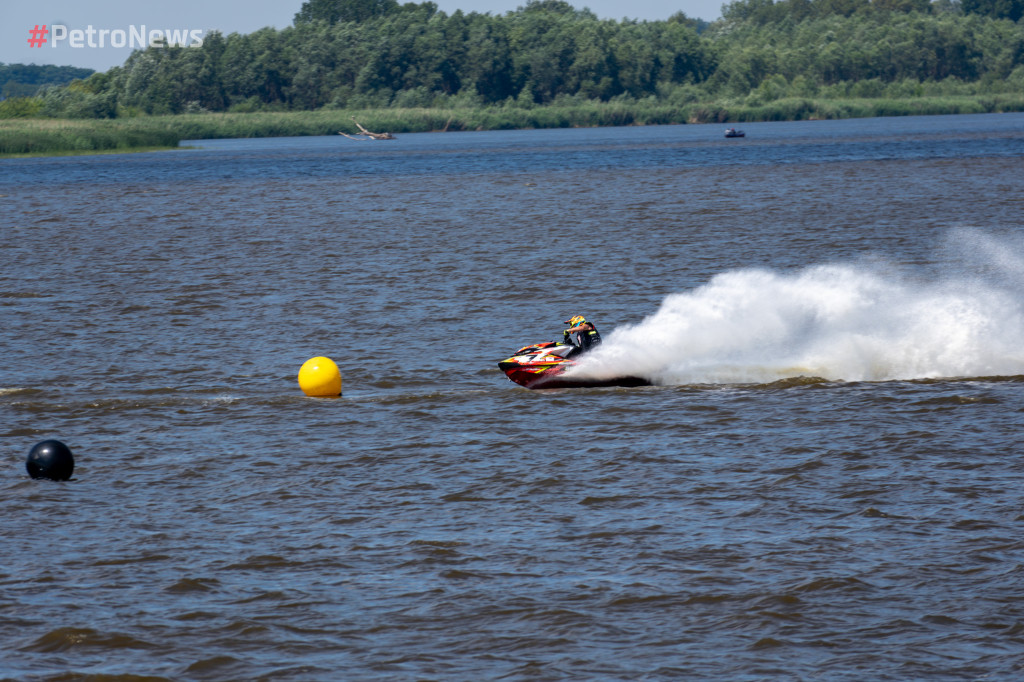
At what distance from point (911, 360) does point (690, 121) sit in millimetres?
167336

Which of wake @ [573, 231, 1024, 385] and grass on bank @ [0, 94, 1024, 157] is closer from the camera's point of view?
wake @ [573, 231, 1024, 385]

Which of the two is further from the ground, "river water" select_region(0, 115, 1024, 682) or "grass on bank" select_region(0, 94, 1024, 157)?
"grass on bank" select_region(0, 94, 1024, 157)

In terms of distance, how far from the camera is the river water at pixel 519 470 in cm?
1214

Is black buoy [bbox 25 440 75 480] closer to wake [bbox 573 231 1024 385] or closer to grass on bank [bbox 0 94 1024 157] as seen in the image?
wake [bbox 573 231 1024 385]

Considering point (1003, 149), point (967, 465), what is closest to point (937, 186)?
point (1003, 149)

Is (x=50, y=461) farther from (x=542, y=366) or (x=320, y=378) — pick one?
(x=542, y=366)

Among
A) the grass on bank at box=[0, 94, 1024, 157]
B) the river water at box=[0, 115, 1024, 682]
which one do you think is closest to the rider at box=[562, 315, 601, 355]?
the river water at box=[0, 115, 1024, 682]

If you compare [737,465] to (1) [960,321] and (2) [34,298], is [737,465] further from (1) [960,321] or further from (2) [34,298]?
(2) [34,298]

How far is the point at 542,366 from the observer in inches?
873

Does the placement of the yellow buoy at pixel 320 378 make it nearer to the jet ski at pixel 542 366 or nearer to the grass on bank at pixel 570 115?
the jet ski at pixel 542 366

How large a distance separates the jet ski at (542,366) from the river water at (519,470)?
0.88ft

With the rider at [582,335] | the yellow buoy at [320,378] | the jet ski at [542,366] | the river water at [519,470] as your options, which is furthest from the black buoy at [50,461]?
the rider at [582,335]

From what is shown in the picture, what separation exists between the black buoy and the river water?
0.83ft

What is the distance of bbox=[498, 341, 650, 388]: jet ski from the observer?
2219cm
